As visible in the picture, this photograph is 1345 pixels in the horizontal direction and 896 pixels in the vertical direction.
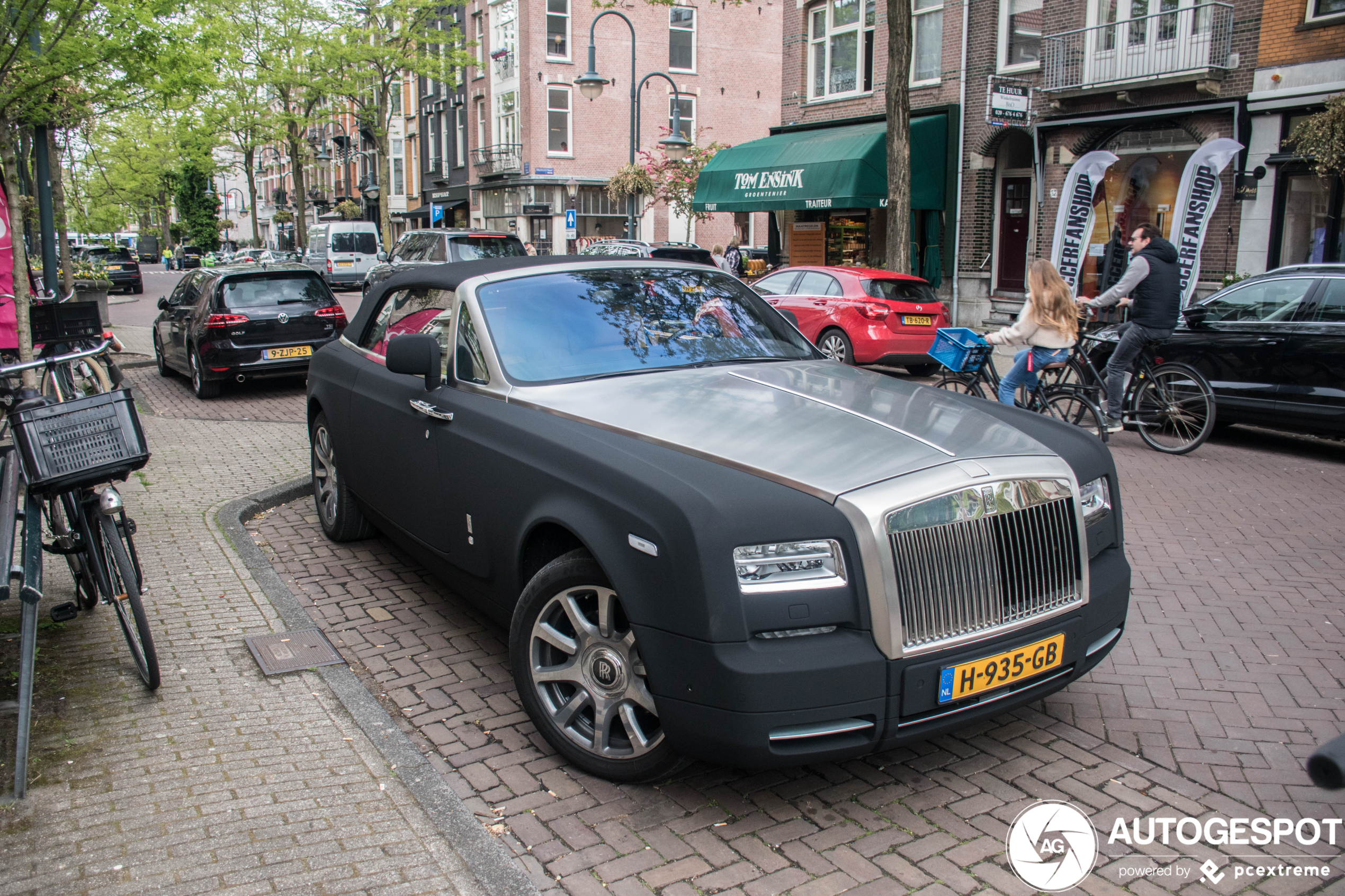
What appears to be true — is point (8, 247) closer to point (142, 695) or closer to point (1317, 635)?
point (142, 695)

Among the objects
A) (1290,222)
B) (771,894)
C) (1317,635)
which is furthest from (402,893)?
(1290,222)

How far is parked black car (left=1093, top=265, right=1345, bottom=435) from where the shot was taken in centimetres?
880

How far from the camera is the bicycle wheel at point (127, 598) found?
4.01 metres

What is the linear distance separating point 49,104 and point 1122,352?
11.6m

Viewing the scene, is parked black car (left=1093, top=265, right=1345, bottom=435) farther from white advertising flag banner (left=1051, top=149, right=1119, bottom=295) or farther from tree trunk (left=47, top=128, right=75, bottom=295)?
tree trunk (left=47, top=128, right=75, bottom=295)

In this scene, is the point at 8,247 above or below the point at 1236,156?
below

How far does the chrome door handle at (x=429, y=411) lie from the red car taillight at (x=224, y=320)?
28.3 ft

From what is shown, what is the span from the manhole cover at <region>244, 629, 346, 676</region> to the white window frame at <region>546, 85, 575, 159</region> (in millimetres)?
41471

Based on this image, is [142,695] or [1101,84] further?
[1101,84]

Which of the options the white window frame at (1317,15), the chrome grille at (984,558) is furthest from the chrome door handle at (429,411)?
the white window frame at (1317,15)

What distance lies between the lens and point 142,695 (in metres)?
4.12

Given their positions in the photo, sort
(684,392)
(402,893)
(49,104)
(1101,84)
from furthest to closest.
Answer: (1101,84), (49,104), (684,392), (402,893)

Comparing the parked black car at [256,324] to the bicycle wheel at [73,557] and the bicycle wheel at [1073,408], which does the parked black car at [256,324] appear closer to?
the bicycle wheel at [73,557]

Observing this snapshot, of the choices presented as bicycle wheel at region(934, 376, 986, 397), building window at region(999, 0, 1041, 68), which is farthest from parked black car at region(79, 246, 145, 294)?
bicycle wheel at region(934, 376, 986, 397)
